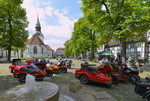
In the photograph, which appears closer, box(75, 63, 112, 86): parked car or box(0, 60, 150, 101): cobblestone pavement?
box(0, 60, 150, 101): cobblestone pavement

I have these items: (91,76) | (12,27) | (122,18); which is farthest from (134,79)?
(12,27)

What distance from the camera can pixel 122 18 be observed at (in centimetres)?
1280

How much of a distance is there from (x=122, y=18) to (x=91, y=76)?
955 cm

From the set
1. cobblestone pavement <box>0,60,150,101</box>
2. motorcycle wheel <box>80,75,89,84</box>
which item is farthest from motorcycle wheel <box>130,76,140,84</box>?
motorcycle wheel <box>80,75,89,84</box>

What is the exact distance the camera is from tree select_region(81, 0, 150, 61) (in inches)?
421

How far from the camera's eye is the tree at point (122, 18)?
35.1 feet

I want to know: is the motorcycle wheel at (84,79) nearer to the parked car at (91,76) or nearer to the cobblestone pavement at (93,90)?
the parked car at (91,76)

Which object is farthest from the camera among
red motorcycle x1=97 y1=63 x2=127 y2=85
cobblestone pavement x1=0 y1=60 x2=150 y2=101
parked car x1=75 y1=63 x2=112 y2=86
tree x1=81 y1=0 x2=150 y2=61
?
tree x1=81 y1=0 x2=150 y2=61

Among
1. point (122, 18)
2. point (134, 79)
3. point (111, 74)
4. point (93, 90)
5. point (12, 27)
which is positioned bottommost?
point (93, 90)

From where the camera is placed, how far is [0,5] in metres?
22.4

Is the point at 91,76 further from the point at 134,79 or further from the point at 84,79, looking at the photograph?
the point at 134,79

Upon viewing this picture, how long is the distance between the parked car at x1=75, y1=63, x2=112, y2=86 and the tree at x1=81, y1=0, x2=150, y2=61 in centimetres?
681

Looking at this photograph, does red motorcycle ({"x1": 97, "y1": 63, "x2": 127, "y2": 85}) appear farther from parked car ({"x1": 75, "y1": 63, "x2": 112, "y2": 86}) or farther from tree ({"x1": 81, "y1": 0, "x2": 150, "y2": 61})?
tree ({"x1": 81, "y1": 0, "x2": 150, "y2": 61})

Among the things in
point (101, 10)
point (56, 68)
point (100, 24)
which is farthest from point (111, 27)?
point (56, 68)
